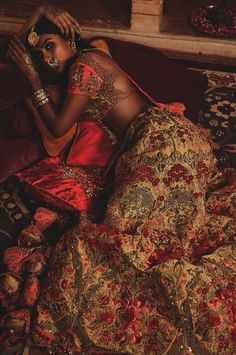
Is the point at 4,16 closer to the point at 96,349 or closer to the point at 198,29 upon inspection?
the point at 198,29

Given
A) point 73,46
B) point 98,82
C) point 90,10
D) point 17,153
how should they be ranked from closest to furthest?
point 98,82, point 73,46, point 17,153, point 90,10

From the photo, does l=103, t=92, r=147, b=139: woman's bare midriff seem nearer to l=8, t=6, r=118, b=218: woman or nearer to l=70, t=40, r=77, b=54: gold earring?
l=8, t=6, r=118, b=218: woman

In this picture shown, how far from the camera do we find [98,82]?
1.86 m

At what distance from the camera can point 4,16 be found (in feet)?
11.2

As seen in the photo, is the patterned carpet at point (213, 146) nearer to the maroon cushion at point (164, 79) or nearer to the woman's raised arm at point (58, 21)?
the maroon cushion at point (164, 79)

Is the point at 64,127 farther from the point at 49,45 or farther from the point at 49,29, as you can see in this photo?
the point at 49,29

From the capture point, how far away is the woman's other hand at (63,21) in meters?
2.02

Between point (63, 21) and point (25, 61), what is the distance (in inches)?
10.9

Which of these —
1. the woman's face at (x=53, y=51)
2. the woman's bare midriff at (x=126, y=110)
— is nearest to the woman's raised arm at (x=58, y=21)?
the woman's face at (x=53, y=51)

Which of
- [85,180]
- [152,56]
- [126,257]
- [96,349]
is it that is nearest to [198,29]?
[152,56]

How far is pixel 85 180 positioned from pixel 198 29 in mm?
1805

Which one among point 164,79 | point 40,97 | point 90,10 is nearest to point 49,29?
point 40,97

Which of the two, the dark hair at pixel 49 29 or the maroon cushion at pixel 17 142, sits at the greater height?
the dark hair at pixel 49 29

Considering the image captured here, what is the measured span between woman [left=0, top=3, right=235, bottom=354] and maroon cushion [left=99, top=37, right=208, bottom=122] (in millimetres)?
633
